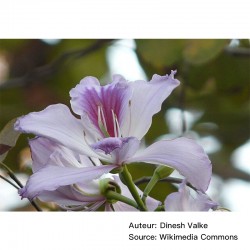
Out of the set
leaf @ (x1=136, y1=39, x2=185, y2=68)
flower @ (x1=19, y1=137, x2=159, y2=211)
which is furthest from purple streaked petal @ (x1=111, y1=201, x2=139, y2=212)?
leaf @ (x1=136, y1=39, x2=185, y2=68)

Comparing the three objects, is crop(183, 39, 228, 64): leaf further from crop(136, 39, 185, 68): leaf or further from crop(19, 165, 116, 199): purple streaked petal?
crop(19, 165, 116, 199): purple streaked petal

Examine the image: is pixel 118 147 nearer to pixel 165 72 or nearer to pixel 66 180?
pixel 66 180

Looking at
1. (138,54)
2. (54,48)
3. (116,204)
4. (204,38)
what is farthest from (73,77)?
(116,204)

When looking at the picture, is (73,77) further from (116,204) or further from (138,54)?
(116,204)

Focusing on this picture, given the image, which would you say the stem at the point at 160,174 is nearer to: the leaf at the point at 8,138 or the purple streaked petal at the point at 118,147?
the purple streaked petal at the point at 118,147

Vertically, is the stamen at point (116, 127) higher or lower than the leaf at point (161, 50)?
lower

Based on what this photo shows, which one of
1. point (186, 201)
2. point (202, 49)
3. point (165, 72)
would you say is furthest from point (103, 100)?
point (165, 72)

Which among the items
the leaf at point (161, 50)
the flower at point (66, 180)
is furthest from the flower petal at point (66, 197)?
the leaf at point (161, 50)
